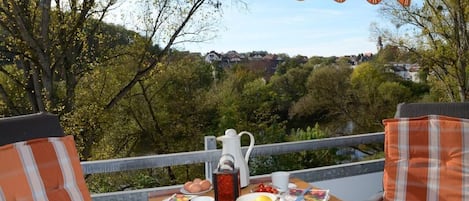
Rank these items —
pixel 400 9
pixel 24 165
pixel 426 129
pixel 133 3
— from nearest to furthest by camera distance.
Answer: pixel 24 165, pixel 426 129, pixel 133 3, pixel 400 9

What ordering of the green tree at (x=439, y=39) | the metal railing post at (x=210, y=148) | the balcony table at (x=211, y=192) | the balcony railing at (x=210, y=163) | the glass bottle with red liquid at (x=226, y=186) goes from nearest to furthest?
the glass bottle with red liquid at (x=226, y=186) → the balcony table at (x=211, y=192) → the balcony railing at (x=210, y=163) → the metal railing post at (x=210, y=148) → the green tree at (x=439, y=39)

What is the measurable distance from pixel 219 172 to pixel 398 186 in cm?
94

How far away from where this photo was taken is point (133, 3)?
570cm

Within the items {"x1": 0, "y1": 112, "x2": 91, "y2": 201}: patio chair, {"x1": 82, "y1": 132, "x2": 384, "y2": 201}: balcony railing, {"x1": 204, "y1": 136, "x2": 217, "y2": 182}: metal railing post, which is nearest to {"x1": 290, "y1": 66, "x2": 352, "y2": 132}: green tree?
{"x1": 82, "y1": 132, "x2": 384, "y2": 201}: balcony railing

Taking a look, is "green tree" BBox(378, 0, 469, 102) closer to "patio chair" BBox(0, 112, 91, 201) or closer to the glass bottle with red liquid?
the glass bottle with red liquid

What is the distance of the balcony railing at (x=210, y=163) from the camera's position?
2.01 m

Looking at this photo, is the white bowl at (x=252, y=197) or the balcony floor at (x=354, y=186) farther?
the balcony floor at (x=354, y=186)

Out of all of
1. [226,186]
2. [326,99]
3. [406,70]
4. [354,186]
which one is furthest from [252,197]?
[406,70]

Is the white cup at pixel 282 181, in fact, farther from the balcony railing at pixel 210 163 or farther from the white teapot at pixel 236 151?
the balcony railing at pixel 210 163

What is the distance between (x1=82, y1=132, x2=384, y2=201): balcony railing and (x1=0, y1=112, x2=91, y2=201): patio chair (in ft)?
1.27

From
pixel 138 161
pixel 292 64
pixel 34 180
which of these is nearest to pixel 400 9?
pixel 292 64

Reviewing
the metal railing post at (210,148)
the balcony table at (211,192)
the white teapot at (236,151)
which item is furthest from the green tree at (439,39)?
the white teapot at (236,151)

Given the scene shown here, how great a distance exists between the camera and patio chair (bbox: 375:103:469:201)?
1.75 m

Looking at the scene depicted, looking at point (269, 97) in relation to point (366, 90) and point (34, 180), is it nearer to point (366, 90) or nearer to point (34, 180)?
point (366, 90)
